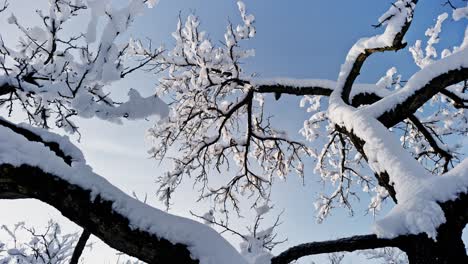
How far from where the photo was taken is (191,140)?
838 centimetres

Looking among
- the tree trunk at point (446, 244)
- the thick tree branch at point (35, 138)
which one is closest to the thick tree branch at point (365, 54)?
the tree trunk at point (446, 244)

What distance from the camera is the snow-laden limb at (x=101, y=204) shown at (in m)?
2.23

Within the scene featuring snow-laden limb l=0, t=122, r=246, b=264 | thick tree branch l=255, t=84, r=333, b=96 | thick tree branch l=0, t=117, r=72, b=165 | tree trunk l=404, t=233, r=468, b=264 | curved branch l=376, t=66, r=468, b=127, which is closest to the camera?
snow-laden limb l=0, t=122, r=246, b=264

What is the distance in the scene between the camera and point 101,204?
2289 mm

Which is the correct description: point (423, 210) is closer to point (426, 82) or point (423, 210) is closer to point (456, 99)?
point (426, 82)

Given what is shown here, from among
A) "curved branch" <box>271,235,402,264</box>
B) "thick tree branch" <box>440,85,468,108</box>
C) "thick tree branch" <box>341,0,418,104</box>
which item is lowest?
"curved branch" <box>271,235,402,264</box>

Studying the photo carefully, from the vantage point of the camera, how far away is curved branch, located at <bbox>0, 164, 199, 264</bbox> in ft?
7.32

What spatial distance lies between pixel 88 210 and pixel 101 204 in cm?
9

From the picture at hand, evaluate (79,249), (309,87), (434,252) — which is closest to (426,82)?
(309,87)

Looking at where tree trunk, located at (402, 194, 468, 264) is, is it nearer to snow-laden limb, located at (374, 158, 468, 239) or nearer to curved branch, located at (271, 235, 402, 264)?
snow-laden limb, located at (374, 158, 468, 239)

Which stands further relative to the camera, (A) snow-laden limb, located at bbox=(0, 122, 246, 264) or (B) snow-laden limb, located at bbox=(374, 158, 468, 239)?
(B) snow-laden limb, located at bbox=(374, 158, 468, 239)

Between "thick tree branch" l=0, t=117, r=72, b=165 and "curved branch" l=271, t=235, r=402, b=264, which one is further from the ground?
"thick tree branch" l=0, t=117, r=72, b=165

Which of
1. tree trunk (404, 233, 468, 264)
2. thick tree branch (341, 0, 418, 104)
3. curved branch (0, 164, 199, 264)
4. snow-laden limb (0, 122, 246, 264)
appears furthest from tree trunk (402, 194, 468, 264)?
thick tree branch (341, 0, 418, 104)

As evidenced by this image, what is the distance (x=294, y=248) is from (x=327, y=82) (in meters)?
4.13
